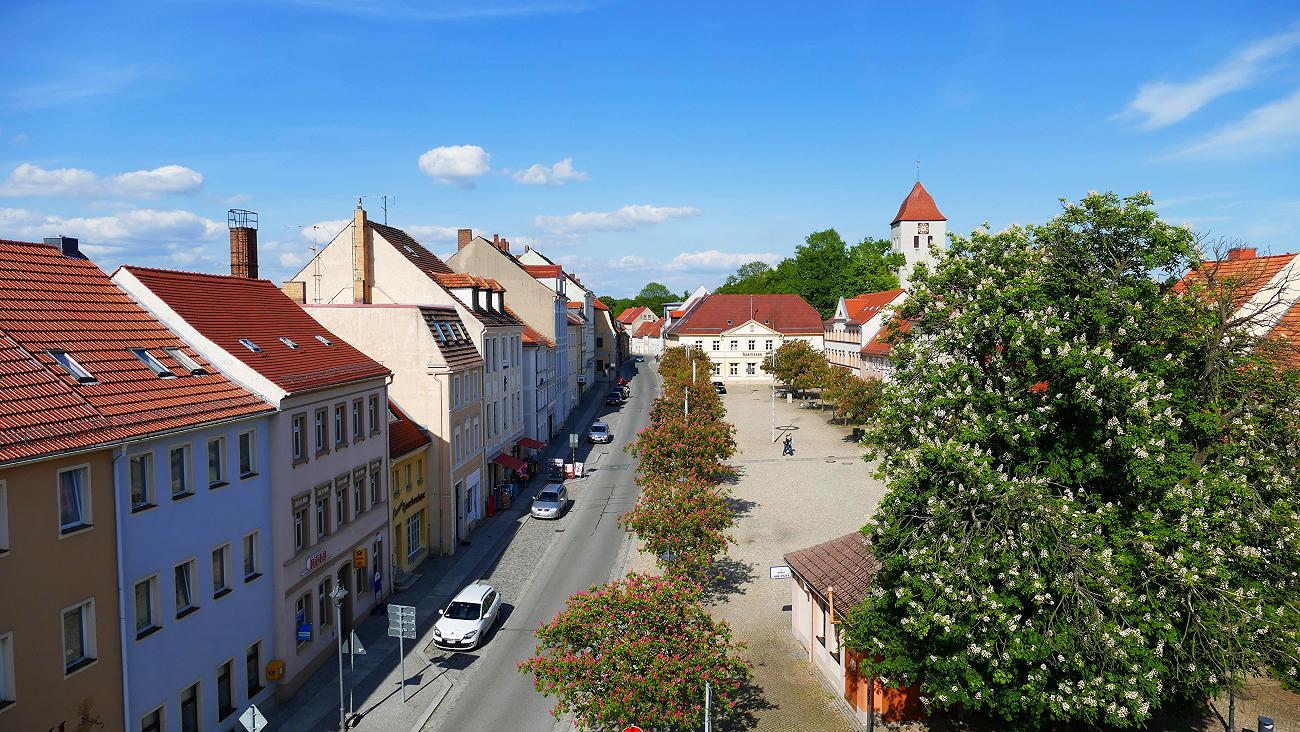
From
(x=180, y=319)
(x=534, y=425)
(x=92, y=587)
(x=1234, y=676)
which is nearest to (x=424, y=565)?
(x=180, y=319)

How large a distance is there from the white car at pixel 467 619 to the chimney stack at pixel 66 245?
546 inches

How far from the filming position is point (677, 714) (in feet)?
53.7

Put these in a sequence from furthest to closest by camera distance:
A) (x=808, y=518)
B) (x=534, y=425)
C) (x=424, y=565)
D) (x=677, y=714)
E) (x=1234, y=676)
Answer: (x=534, y=425) < (x=808, y=518) < (x=424, y=565) < (x=677, y=714) < (x=1234, y=676)

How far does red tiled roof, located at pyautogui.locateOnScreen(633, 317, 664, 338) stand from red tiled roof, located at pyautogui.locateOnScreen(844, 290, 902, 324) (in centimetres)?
8477

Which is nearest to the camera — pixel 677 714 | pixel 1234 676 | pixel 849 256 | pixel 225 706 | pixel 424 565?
pixel 1234 676

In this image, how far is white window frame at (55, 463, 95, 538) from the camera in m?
14.9

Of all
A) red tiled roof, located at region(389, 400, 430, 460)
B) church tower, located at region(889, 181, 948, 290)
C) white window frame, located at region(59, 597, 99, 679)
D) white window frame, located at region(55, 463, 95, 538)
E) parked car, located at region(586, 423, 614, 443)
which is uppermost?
church tower, located at region(889, 181, 948, 290)

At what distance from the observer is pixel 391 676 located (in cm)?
2334

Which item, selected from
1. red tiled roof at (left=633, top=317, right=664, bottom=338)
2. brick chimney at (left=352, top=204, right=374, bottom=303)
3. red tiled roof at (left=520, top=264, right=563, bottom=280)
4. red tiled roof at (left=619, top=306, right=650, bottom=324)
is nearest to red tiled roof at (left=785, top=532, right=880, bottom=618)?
brick chimney at (left=352, top=204, right=374, bottom=303)

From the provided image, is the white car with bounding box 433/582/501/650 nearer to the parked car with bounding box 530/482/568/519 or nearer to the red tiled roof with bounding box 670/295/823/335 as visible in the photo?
the parked car with bounding box 530/482/568/519

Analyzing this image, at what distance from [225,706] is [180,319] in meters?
9.43

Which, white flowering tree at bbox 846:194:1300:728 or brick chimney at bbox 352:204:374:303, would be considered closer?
white flowering tree at bbox 846:194:1300:728

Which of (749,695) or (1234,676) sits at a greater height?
(1234,676)

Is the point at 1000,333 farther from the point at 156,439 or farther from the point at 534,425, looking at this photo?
the point at 534,425
